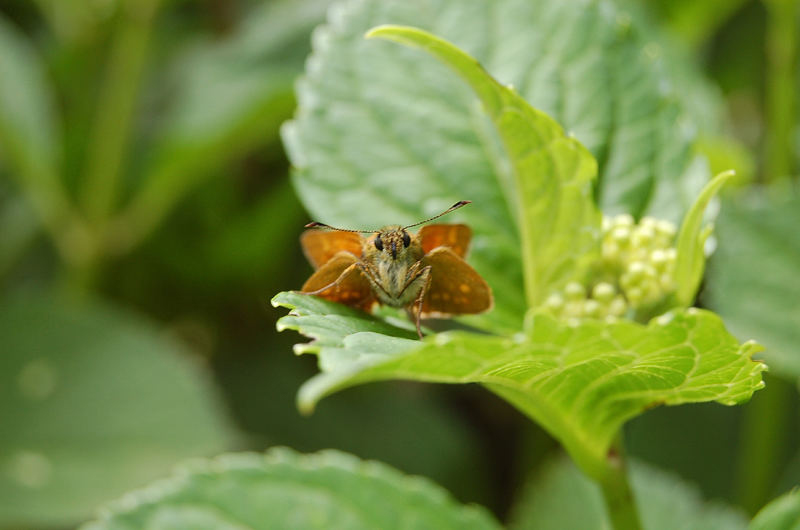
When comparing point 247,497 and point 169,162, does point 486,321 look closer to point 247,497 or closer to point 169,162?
point 247,497

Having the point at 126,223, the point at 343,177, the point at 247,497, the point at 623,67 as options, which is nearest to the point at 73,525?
the point at 126,223

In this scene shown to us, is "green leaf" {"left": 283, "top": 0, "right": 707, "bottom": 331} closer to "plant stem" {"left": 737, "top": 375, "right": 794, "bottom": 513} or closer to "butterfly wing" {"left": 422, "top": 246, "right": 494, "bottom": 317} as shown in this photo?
"butterfly wing" {"left": 422, "top": 246, "right": 494, "bottom": 317}

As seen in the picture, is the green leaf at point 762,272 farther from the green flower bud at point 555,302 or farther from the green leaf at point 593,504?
the green flower bud at point 555,302

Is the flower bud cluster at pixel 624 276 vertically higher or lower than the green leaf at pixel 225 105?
lower

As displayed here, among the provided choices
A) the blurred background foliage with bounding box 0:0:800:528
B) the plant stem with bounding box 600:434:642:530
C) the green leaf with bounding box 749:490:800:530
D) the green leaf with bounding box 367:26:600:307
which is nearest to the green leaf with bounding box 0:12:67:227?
the blurred background foliage with bounding box 0:0:800:528

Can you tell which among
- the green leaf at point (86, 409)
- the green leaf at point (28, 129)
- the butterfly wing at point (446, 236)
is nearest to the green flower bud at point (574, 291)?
the butterfly wing at point (446, 236)

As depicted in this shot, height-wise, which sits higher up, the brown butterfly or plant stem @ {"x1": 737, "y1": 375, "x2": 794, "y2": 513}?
the brown butterfly
